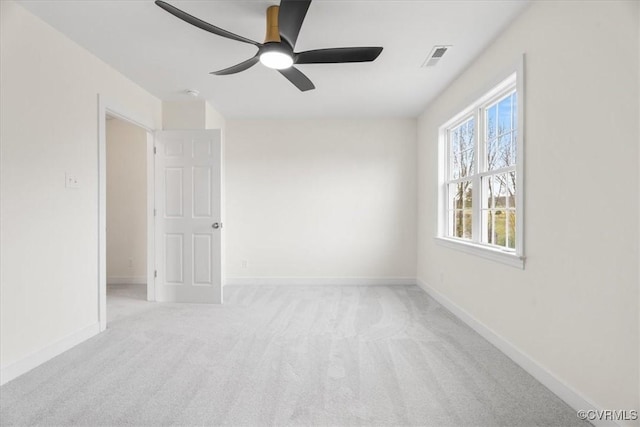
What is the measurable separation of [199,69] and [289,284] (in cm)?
317

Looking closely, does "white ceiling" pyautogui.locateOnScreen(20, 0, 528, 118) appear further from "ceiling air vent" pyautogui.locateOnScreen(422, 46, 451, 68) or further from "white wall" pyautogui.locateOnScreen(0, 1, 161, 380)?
"white wall" pyautogui.locateOnScreen(0, 1, 161, 380)

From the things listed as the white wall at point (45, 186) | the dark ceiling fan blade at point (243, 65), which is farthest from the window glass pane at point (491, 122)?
the white wall at point (45, 186)

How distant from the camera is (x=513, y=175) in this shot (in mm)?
2643

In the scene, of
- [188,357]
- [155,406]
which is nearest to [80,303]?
[188,357]

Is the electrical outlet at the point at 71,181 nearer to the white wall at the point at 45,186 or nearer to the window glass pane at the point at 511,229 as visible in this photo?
the white wall at the point at 45,186

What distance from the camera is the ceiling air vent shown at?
109 inches

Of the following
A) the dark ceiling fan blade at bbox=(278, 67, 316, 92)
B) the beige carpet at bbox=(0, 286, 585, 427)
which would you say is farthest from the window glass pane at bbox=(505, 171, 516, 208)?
the dark ceiling fan blade at bbox=(278, 67, 316, 92)

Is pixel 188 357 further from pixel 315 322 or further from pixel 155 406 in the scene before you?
pixel 315 322

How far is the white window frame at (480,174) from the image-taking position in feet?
7.58

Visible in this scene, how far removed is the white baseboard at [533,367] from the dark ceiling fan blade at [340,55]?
93.5 inches

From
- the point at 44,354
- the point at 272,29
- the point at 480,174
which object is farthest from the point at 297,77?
the point at 44,354

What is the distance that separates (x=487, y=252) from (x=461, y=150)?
4.86 feet

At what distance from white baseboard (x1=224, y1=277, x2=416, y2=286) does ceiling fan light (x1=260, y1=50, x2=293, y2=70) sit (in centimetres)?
332

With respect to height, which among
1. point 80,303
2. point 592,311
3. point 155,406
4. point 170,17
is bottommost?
point 155,406
